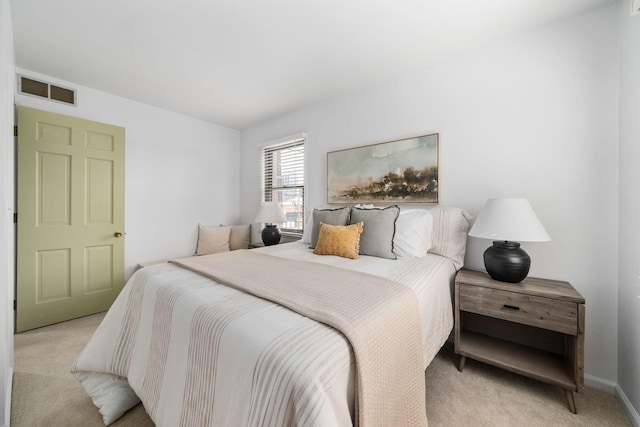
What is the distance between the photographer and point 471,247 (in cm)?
217

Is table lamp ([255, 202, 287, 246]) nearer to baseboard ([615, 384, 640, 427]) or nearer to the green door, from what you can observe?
the green door

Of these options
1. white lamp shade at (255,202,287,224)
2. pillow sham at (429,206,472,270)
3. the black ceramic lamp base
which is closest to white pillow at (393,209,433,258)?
pillow sham at (429,206,472,270)

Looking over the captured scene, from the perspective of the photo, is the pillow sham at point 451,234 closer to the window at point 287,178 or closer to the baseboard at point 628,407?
the baseboard at point 628,407

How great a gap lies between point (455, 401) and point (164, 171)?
396 centimetres

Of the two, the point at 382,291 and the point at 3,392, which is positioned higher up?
the point at 382,291

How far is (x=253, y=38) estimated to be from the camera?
2012 millimetres

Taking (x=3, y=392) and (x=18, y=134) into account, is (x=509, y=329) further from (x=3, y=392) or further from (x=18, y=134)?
(x=18, y=134)

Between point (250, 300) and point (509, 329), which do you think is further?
point (509, 329)

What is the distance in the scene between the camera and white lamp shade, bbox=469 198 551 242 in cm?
157

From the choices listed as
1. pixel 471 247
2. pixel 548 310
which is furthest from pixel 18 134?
pixel 548 310

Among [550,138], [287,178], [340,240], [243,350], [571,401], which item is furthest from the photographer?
[287,178]

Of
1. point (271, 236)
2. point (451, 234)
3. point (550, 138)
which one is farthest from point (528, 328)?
point (271, 236)

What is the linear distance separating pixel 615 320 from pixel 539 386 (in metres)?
0.66

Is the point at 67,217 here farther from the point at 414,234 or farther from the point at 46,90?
the point at 414,234
